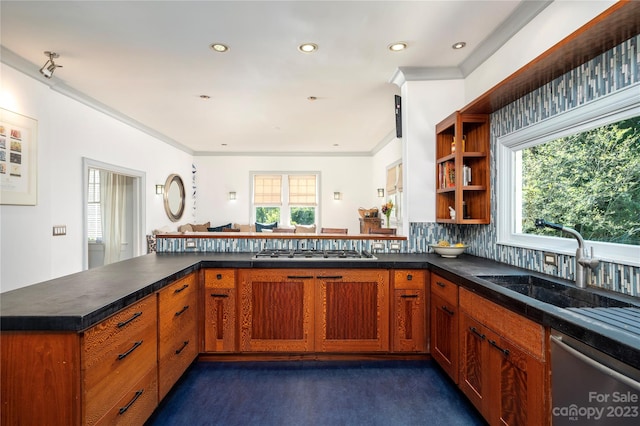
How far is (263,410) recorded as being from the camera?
209 centimetres

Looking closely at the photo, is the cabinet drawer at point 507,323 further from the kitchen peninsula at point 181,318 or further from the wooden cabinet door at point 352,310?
the wooden cabinet door at point 352,310

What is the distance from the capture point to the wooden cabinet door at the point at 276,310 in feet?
8.69

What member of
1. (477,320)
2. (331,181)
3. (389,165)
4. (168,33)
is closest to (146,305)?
(477,320)

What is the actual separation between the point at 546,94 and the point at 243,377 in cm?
290

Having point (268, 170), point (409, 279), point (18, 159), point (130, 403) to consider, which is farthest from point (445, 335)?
point (268, 170)

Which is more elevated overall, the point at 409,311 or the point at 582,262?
the point at 582,262

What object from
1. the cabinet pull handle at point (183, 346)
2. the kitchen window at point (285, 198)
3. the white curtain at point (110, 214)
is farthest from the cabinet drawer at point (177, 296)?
the kitchen window at point (285, 198)

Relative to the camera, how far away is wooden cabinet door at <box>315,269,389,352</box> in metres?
2.66

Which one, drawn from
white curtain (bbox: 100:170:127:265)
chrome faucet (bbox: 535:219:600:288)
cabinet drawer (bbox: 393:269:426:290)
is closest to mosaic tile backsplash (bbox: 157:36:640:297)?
chrome faucet (bbox: 535:219:600:288)

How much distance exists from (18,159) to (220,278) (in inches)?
88.7

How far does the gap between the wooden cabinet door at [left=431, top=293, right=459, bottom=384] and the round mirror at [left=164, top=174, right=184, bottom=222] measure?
5.52 metres

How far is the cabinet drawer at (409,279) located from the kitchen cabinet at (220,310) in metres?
1.33

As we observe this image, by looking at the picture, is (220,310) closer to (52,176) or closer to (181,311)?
(181,311)

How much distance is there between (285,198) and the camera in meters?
8.20
